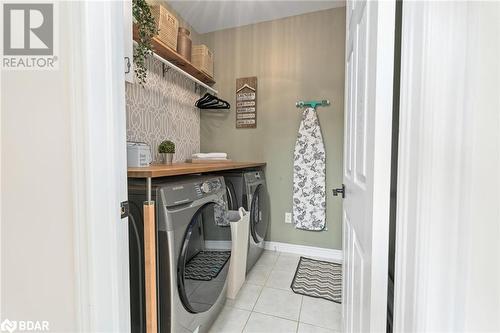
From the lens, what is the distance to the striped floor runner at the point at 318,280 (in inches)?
70.2

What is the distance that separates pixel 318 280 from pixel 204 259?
4.06 ft

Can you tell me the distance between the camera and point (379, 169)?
0.55 meters

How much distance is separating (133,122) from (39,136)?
1.22 metres

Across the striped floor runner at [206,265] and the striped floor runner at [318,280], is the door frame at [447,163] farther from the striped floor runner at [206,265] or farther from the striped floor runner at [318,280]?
the striped floor runner at [318,280]

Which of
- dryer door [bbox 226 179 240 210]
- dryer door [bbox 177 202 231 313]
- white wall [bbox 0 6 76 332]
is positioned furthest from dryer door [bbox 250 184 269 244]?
white wall [bbox 0 6 76 332]

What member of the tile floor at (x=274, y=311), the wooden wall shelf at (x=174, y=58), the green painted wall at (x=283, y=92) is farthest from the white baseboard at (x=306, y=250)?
the wooden wall shelf at (x=174, y=58)

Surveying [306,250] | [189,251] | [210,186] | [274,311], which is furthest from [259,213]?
[189,251]

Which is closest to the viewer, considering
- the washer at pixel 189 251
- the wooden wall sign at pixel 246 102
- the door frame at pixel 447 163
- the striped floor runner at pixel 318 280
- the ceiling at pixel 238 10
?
the door frame at pixel 447 163

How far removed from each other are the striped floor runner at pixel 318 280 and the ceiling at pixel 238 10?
266 cm

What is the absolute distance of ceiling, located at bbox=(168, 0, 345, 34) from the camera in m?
2.24

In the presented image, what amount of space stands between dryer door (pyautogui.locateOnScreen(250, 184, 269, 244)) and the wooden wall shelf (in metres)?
1.36

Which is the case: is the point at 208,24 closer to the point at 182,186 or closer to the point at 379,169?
the point at 182,186

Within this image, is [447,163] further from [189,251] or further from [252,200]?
[252,200]

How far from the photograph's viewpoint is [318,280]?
1.98 metres
